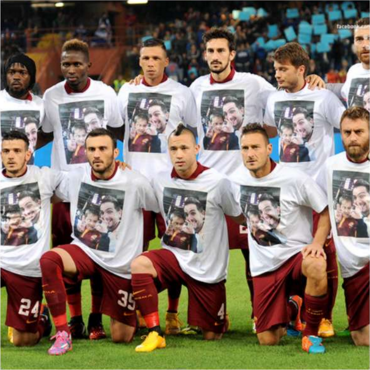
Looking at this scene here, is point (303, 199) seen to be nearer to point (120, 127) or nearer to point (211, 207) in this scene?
point (211, 207)

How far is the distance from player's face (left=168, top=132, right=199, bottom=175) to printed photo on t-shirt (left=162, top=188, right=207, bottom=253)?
0.19 metres

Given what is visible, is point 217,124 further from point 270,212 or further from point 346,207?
point 346,207

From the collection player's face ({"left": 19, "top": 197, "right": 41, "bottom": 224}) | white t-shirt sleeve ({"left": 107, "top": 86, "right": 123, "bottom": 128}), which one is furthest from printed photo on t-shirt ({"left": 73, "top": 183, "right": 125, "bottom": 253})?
white t-shirt sleeve ({"left": 107, "top": 86, "right": 123, "bottom": 128})

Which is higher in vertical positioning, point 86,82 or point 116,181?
point 86,82

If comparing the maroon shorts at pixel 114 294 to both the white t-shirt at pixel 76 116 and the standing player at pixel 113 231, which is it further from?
the white t-shirt at pixel 76 116

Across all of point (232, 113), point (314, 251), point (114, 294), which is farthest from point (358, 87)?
point (114, 294)

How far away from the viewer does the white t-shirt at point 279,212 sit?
562 cm

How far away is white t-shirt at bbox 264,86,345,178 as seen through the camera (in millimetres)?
6133

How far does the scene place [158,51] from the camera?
250 inches

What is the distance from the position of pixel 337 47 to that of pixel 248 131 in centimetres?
1394

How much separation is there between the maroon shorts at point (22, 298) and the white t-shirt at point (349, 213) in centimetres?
195

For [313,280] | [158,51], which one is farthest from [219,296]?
[158,51]

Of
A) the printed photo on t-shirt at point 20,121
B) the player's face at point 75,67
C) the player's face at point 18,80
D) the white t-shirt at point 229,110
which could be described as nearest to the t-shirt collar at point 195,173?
the white t-shirt at point 229,110

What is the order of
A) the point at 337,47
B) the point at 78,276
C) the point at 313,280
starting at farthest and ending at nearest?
the point at 337,47 < the point at 78,276 < the point at 313,280
